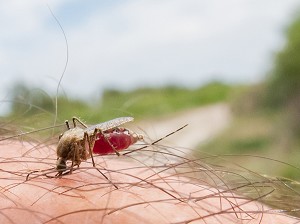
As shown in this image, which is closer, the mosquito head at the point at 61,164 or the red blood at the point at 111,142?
the mosquito head at the point at 61,164

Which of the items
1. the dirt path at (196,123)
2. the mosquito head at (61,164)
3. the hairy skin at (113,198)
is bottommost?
the dirt path at (196,123)

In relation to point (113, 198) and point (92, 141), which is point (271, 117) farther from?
point (113, 198)

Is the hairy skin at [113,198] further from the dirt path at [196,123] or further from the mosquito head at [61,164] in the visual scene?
the dirt path at [196,123]

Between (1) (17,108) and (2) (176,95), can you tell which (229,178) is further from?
(2) (176,95)

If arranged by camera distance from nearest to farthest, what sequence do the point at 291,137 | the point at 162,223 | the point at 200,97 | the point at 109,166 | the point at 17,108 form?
the point at 162,223, the point at 109,166, the point at 17,108, the point at 291,137, the point at 200,97

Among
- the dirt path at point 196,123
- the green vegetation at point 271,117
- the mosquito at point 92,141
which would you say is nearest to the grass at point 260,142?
the green vegetation at point 271,117

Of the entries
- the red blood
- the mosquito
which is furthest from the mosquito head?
the red blood

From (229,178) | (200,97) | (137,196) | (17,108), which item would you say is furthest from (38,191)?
(200,97)

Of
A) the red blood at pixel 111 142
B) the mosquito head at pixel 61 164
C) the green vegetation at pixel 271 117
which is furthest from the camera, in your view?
the green vegetation at pixel 271 117

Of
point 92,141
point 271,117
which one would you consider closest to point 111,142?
point 92,141
